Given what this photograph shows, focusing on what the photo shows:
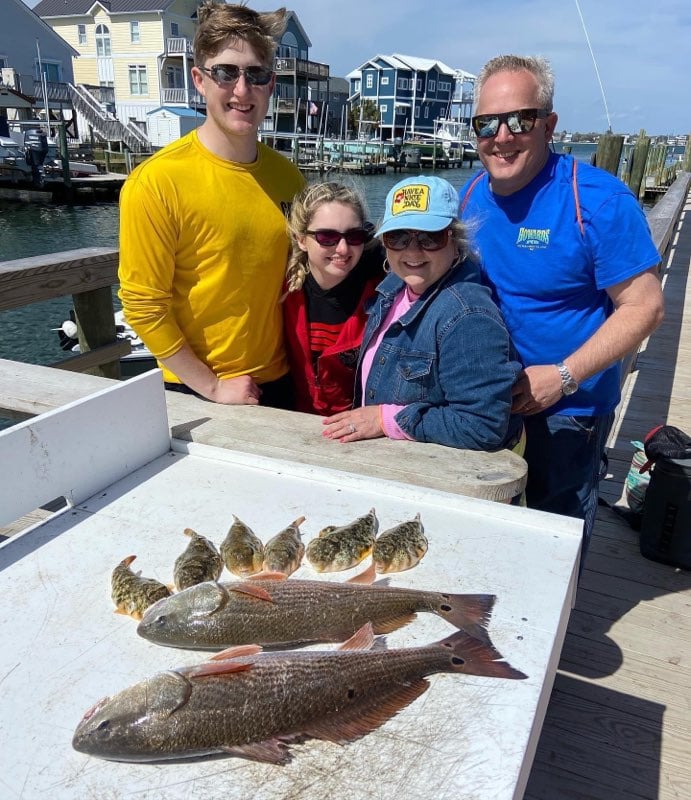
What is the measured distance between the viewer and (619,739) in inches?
112

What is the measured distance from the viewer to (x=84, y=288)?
4.78 m

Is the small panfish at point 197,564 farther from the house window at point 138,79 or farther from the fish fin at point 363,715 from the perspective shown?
the house window at point 138,79

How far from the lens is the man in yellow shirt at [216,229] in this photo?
2.73 metres

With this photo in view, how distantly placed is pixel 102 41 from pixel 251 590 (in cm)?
5853

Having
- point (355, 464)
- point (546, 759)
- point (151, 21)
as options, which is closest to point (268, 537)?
point (355, 464)

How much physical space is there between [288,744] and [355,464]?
3.84 feet

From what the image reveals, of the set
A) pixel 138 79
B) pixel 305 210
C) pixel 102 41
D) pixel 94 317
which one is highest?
pixel 102 41

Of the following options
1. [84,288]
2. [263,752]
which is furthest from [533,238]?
[84,288]

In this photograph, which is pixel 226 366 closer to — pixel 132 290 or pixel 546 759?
pixel 132 290

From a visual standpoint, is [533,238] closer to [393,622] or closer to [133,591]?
[393,622]

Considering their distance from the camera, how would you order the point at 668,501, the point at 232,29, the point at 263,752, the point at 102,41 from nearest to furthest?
the point at 263,752 → the point at 232,29 → the point at 668,501 → the point at 102,41

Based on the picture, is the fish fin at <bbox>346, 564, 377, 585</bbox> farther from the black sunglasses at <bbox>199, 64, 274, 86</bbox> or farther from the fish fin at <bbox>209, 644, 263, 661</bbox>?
the black sunglasses at <bbox>199, 64, 274, 86</bbox>

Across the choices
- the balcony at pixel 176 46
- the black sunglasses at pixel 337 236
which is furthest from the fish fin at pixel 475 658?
the balcony at pixel 176 46

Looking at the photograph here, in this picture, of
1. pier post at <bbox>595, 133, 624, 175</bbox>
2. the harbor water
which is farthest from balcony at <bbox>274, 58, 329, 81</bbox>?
pier post at <bbox>595, 133, 624, 175</bbox>
